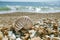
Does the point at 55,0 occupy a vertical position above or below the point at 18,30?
below

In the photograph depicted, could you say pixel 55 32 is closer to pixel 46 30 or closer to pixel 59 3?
pixel 46 30

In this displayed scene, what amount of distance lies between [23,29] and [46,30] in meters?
0.09

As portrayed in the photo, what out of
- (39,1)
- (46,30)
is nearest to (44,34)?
(46,30)

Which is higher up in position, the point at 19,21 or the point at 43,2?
the point at 19,21

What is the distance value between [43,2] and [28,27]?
1732 millimetres

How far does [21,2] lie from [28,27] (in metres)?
1.73

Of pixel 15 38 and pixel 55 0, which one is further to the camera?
pixel 55 0

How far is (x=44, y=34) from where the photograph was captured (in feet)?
2.12

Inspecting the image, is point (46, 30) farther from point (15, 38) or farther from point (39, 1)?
point (39, 1)

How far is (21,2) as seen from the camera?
2424 mm

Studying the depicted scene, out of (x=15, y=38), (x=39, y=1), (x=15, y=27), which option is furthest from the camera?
(x=39, y=1)

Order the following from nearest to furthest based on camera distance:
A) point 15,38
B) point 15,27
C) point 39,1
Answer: point 15,38, point 15,27, point 39,1

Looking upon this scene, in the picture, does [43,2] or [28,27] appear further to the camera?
[43,2]

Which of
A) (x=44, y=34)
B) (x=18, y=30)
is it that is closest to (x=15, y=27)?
(x=18, y=30)
